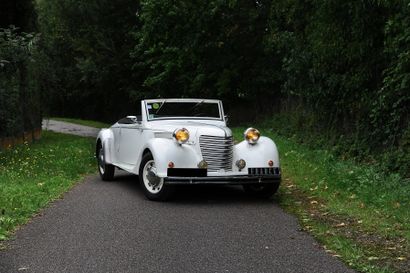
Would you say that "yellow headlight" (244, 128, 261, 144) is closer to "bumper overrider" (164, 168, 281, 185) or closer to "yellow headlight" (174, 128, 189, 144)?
"bumper overrider" (164, 168, 281, 185)

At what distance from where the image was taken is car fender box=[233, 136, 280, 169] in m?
9.01

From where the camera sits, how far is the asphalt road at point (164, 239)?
5.41 metres

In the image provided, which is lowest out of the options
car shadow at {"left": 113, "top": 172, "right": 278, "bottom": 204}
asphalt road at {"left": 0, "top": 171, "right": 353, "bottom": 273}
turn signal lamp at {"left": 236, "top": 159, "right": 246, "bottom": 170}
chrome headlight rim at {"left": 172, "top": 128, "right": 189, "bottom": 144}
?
car shadow at {"left": 113, "top": 172, "right": 278, "bottom": 204}

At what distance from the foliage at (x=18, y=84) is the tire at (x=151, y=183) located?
5064mm

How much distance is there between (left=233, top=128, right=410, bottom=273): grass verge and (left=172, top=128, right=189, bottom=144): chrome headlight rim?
187cm

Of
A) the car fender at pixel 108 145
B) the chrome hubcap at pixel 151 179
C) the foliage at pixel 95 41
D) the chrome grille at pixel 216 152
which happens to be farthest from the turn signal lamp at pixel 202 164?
the foliage at pixel 95 41

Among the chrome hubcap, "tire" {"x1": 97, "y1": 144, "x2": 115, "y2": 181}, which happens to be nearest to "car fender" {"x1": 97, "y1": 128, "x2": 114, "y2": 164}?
"tire" {"x1": 97, "y1": 144, "x2": 115, "y2": 181}

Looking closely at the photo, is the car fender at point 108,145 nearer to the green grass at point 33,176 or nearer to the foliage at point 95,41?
the green grass at point 33,176

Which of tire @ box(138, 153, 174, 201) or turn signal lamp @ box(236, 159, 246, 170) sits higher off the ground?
turn signal lamp @ box(236, 159, 246, 170)

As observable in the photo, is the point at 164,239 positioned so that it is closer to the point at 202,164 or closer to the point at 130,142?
the point at 202,164

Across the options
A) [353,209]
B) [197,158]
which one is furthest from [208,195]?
[353,209]

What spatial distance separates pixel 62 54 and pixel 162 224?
40.3m

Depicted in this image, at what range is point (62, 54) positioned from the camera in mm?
45250

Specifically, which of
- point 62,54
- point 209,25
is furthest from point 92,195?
point 62,54
